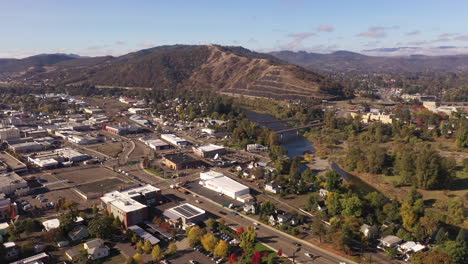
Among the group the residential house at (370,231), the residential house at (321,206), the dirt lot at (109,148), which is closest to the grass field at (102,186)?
the dirt lot at (109,148)

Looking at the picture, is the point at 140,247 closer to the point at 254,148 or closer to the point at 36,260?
the point at 36,260

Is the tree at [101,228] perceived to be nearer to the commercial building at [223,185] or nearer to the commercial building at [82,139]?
the commercial building at [223,185]

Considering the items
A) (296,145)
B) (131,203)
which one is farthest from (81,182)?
(296,145)

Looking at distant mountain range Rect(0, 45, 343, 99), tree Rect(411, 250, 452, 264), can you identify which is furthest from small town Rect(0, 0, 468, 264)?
distant mountain range Rect(0, 45, 343, 99)

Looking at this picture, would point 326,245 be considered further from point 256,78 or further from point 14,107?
point 256,78

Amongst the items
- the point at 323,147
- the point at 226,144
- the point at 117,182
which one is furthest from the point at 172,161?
the point at 323,147

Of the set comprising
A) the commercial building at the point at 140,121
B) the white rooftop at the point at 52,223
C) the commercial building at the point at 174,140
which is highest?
the commercial building at the point at 140,121
